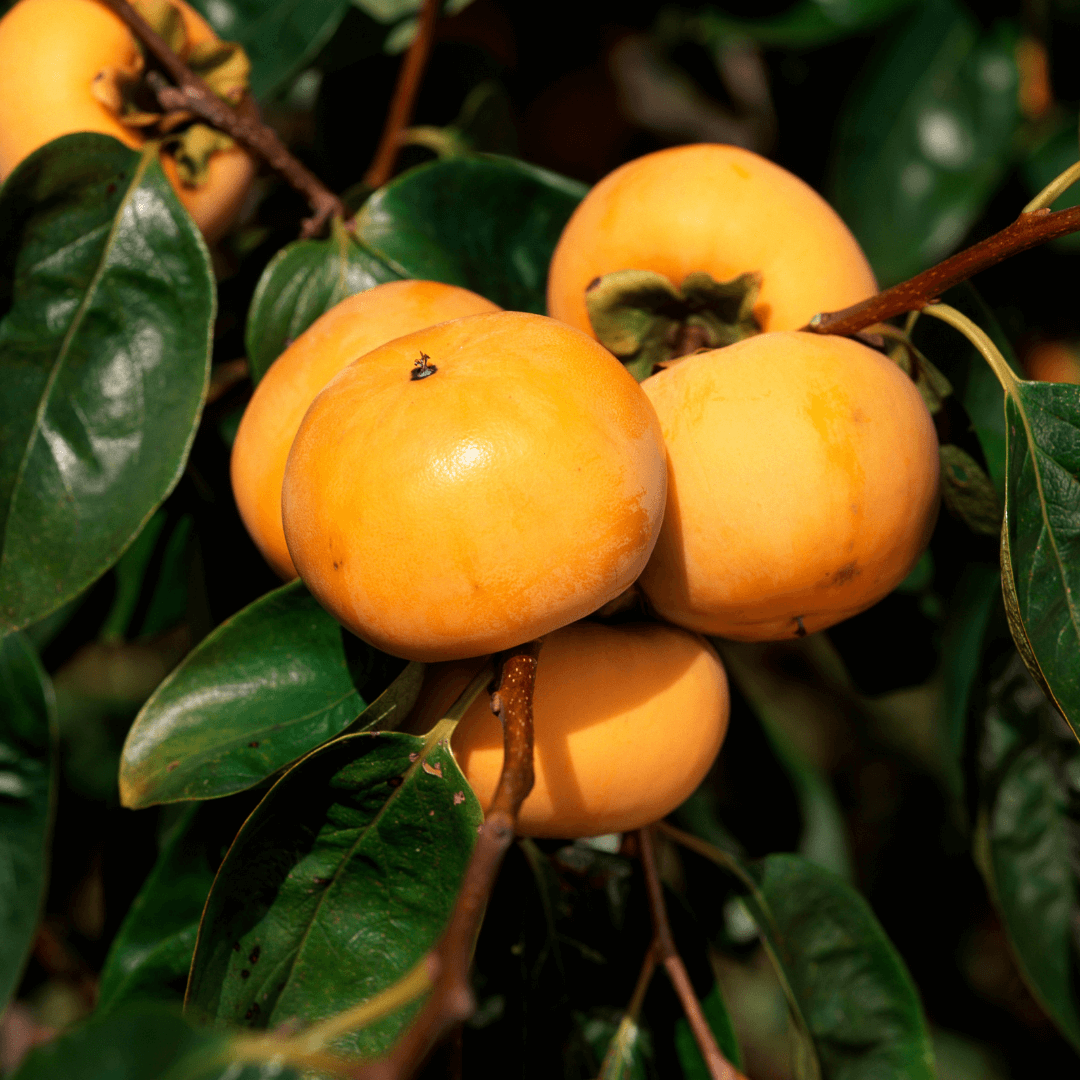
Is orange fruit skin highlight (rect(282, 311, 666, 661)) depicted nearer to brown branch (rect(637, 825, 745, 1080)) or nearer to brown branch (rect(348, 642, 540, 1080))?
brown branch (rect(348, 642, 540, 1080))

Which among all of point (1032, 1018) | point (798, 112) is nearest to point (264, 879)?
point (798, 112)

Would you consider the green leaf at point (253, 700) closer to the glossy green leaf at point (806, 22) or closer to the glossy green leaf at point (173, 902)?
the glossy green leaf at point (173, 902)

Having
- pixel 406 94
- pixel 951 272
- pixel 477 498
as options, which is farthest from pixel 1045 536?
pixel 406 94

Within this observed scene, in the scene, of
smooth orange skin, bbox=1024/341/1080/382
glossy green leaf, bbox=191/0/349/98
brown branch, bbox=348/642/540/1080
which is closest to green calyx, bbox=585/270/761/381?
brown branch, bbox=348/642/540/1080

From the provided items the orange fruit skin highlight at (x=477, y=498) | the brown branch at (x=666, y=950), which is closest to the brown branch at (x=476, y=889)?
the orange fruit skin highlight at (x=477, y=498)

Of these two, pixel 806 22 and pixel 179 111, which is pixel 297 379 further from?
pixel 806 22

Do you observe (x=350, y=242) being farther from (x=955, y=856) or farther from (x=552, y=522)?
(x=955, y=856)
